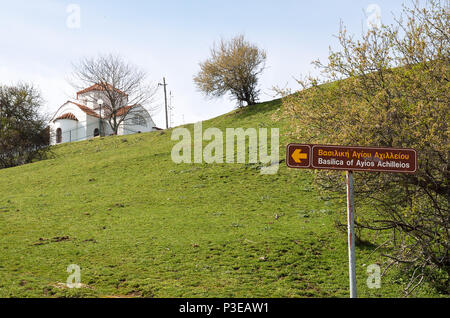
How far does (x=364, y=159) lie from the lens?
25.0 ft

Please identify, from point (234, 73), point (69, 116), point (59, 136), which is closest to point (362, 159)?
point (234, 73)

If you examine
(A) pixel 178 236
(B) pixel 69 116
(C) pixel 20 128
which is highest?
(B) pixel 69 116

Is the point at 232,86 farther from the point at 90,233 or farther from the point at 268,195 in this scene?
the point at 90,233

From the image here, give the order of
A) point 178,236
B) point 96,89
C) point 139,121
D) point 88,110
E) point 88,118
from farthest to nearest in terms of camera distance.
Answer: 1. point 139,121
2. point 88,110
3. point 88,118
4. point 96,89
5. point 178,236

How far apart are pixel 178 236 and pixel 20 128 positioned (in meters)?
42.7

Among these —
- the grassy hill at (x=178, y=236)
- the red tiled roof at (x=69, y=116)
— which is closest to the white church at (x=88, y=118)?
the red tiled roof at (x=69, y=116)

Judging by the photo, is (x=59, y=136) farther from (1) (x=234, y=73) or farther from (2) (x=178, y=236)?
(2) (x=178, y=236)

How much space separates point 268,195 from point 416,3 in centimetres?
1301

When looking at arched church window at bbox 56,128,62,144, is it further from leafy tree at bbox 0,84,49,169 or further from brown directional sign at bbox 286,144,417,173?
brown directional sign at bbox 286,144,417,173

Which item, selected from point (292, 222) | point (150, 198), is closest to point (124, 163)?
point (150, 198)

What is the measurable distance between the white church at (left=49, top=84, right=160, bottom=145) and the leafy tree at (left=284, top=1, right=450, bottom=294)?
61505 mm

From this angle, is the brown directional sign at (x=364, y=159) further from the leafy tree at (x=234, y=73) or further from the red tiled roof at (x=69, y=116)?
the red tiled roof at (x=69, y=116)

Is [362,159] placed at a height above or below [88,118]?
below

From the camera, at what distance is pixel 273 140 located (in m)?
32.7
